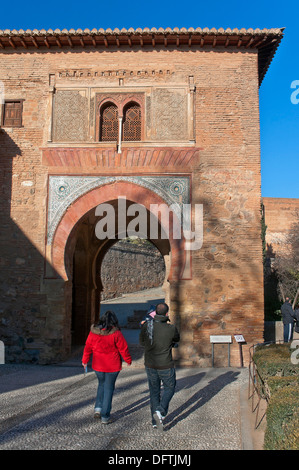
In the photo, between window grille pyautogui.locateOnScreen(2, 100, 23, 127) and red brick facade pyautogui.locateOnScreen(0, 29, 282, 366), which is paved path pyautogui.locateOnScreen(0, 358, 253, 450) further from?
window grille pyautogui.locateOnScreen(2, 100, 23, 127)

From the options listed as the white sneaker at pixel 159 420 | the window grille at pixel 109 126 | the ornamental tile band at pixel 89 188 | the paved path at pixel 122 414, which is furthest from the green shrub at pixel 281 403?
the window grille at pixel 109 126

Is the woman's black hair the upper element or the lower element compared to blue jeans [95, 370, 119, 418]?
upper

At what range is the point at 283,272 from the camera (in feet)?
56.9

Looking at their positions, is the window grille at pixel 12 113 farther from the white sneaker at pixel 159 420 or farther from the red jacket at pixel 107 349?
the white sneaker at pixel 159 420

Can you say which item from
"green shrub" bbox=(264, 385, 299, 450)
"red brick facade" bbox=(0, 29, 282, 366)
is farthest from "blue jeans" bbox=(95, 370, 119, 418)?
"red brick facade" bbox=(0, 29, 282, 366)

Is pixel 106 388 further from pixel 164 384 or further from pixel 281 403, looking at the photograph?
pixel 281 403

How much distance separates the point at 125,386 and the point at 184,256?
3022mm

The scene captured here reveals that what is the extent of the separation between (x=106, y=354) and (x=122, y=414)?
1.04m

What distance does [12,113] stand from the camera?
963 cm

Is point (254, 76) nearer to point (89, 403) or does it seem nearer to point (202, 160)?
point (202, 160)

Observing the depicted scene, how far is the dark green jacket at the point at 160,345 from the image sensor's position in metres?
4.41

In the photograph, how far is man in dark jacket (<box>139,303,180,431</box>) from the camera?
14.4ft

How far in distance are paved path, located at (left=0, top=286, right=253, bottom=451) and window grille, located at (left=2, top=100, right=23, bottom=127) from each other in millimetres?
5197
